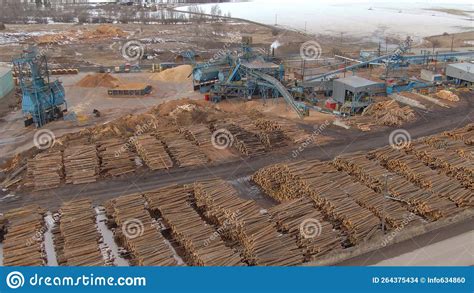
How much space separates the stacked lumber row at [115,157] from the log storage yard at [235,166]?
8 cm

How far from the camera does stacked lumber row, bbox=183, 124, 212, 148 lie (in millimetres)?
25266

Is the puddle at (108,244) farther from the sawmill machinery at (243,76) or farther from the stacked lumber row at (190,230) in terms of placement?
the sawmill machinery at (243,76)

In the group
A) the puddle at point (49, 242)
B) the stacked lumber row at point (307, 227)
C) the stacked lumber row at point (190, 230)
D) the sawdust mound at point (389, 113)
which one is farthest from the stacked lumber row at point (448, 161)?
the puddle at point (49, 242)

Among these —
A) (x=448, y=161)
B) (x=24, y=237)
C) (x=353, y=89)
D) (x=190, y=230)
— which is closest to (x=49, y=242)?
(x=24, y=237)

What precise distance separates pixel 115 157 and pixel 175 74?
78.1ft

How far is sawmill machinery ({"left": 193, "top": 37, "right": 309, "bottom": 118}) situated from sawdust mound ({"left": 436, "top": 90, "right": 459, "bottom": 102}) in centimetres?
1243

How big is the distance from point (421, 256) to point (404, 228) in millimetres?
1477

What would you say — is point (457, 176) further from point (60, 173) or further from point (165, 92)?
point (165, 92)

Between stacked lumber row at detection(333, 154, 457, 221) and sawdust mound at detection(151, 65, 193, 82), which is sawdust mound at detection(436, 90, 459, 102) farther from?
sawdust mound at detection(151, 65, 193, 82)

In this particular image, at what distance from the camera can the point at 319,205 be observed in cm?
1823

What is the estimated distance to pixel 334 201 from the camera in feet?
59.0

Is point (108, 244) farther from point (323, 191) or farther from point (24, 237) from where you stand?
point (323, 191)

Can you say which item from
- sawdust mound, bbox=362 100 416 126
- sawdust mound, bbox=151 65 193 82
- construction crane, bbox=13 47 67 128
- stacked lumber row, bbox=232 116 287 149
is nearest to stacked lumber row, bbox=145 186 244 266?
stacked lumber row, bbox=232 116 287 149

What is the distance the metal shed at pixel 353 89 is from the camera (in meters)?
33.6
